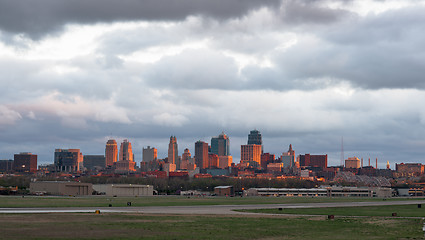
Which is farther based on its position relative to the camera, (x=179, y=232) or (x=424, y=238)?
(x=179, y=232)

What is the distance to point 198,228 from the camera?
7550 centimetres

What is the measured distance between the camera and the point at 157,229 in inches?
2906

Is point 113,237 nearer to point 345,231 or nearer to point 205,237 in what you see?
point 205,237

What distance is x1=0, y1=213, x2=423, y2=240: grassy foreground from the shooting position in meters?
66.6

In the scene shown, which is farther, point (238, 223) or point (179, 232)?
point (238, 223)

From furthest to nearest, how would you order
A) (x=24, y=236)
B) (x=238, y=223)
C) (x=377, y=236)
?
(x=238, y=223) → (x=377, y=236) → (x=24, y=236)

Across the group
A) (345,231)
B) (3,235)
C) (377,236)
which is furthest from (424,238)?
(3,235)

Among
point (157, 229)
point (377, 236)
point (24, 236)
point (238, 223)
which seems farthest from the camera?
point (238, 223)

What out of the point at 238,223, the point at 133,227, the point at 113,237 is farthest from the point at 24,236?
the point at 238,223

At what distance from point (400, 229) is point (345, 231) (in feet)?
28.9

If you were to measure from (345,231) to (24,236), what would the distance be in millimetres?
40227

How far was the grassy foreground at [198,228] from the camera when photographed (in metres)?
66.6

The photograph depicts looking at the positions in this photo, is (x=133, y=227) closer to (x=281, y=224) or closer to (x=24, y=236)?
(x=24, y=236)

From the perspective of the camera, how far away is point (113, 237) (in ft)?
210
